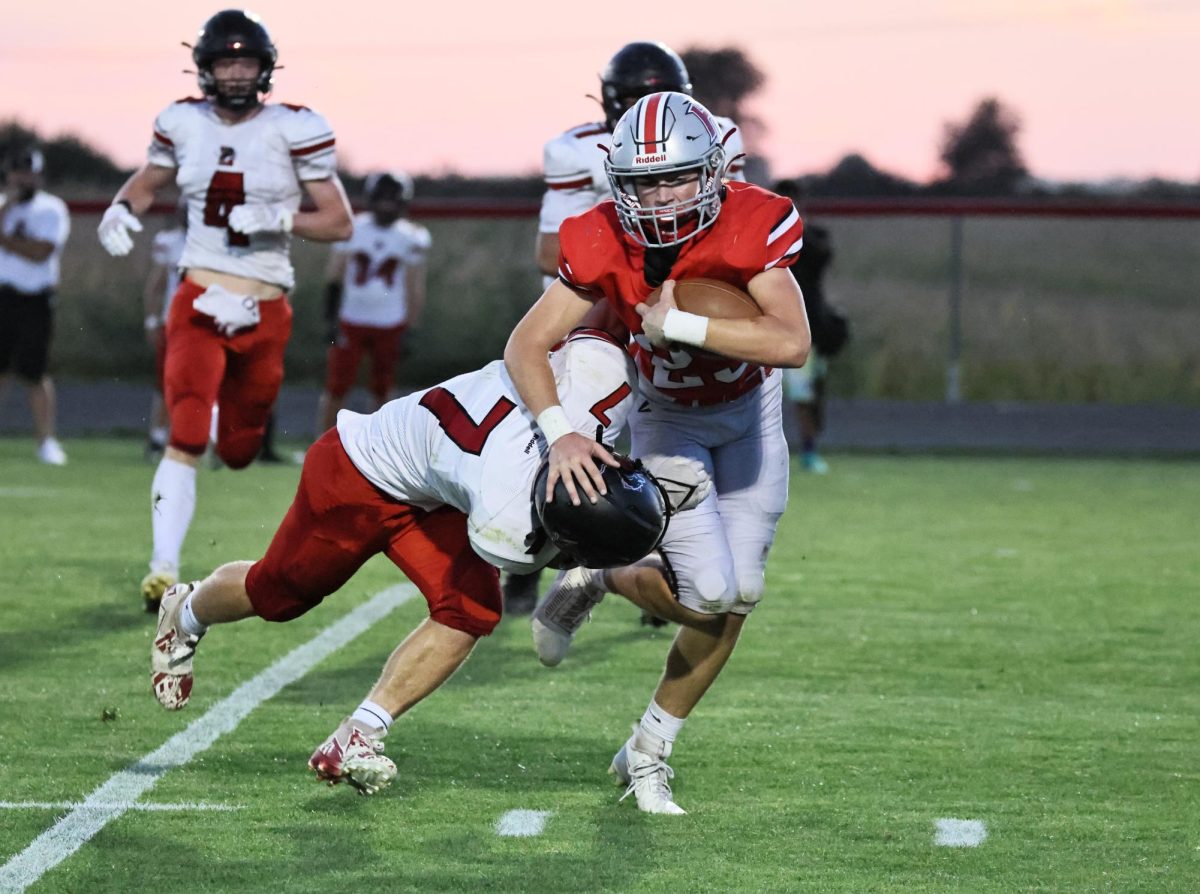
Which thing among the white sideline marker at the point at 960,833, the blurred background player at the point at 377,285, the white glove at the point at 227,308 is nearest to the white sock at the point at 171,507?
the white glove at the point at 227,308

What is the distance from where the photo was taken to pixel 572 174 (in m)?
6.50

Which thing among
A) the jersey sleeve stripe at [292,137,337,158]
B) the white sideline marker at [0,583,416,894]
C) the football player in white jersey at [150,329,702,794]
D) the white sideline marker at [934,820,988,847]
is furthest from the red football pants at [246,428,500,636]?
the jersey sleeve stripe at [292,137,337,158]

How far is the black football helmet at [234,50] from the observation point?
6660mm

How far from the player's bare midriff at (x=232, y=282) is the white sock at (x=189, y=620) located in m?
2.37

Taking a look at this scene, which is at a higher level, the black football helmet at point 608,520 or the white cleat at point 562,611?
the black football helmet at point 608,520

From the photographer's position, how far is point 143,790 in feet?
14.0

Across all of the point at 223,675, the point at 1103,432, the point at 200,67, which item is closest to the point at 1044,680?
the point at 223,675

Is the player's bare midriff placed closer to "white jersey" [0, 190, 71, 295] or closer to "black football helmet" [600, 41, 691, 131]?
"black football helmet" [600, 41, 691, 131]

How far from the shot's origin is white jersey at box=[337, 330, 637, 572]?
12.8 ft

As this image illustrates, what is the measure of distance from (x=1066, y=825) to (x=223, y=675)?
8.23ft

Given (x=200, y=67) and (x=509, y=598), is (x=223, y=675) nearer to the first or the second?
(x=509, y=598)

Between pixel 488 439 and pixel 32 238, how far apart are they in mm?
8989

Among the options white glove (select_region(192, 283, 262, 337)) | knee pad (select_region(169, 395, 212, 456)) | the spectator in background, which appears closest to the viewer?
knee pad (select_region(169, 395, 212, 456))

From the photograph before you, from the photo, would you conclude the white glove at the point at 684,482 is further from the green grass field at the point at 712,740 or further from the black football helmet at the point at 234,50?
the black football helmet at the point at 234,50
